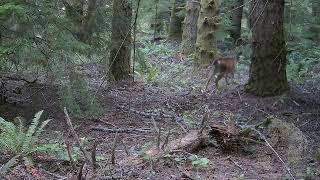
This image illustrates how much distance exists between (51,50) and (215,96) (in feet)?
12.5

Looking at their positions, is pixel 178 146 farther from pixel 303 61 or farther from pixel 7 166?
pixel 303 61

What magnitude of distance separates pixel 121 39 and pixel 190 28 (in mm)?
8361

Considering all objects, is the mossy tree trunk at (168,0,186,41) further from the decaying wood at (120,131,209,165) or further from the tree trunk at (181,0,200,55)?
the decaying wood at (120,131,209,165)

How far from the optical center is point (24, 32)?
738cm

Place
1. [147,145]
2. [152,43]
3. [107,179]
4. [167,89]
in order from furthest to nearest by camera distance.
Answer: [152,43], [167,89], [147,145], [107,179]

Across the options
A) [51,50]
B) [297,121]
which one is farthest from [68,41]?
[297,121]

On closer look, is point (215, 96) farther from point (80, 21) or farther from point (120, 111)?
point (80, 21)

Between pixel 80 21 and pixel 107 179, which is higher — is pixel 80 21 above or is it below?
above

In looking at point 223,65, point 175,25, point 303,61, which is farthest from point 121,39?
point 175,25

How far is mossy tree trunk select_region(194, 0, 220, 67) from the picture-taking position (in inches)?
548

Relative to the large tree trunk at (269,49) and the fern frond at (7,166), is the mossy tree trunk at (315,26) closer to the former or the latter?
the large tree trunk at (269,49)

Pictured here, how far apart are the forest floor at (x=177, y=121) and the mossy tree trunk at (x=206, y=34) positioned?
33.1 inches

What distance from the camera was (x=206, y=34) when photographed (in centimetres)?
1401

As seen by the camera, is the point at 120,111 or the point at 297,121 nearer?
the point at 297,121
